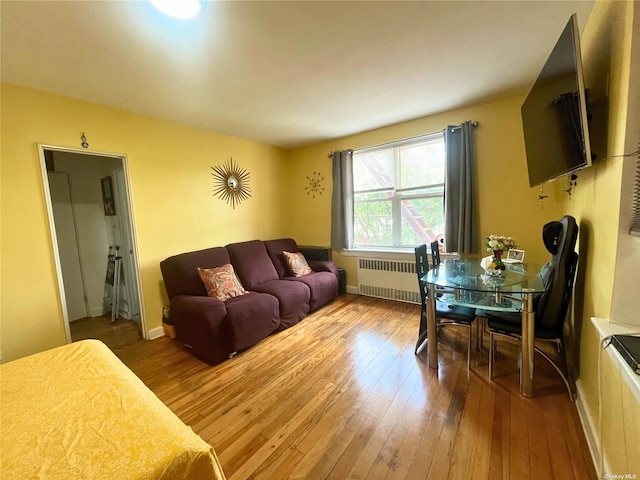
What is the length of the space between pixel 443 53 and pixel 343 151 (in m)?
2.10

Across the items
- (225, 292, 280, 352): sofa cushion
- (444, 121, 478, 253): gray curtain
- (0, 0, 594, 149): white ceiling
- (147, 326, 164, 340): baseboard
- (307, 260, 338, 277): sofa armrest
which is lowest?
(147, 326, 164, 340): baseboard

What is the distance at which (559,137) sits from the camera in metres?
1.59

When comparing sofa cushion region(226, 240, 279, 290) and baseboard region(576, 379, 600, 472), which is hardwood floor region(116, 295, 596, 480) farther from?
sofa cushion region(226, 240, 279, 290)

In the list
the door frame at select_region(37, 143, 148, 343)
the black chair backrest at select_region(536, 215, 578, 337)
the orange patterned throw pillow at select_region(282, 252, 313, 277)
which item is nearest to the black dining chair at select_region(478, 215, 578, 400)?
the black chair backrest at select_region(536, 215, 578, 337)

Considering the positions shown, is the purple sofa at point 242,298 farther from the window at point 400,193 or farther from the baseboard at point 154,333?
the window at point 400,193

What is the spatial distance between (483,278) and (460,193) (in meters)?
1.31

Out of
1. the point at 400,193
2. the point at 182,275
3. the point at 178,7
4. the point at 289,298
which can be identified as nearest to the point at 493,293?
the point at 289,298

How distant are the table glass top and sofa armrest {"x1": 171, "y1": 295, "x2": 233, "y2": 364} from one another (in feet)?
6.09

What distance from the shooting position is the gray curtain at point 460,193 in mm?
2986

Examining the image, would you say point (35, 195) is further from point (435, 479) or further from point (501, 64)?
point (501, 64)

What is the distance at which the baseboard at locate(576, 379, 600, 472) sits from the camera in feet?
4.23

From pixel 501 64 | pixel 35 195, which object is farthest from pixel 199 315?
pixel 501 64

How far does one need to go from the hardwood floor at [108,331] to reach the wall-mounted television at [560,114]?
411 centimetres

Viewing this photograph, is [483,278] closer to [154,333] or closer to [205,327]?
[205,327]
